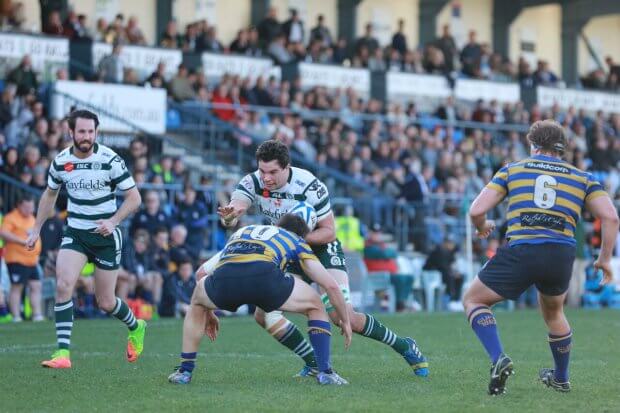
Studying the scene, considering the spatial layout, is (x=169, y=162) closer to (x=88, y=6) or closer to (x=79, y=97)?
(x=79, y=97)

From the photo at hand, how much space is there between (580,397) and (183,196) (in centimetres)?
1352

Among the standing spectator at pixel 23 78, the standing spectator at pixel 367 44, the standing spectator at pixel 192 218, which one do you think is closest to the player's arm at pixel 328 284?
the standing spectator at pixel 192 218

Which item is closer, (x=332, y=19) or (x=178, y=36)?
(x=178, y=36)

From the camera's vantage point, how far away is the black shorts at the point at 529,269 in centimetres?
907

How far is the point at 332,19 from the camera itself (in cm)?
3503

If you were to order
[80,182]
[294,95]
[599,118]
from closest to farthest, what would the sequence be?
[80,182]
[294,95]
[599,118]

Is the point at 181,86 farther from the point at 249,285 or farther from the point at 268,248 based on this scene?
the point at 249,285

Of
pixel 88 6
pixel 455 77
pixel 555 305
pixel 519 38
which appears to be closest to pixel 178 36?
pixel 88 6

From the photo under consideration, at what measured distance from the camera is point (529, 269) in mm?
9078

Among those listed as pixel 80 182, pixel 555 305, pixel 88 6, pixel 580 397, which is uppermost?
pixel 88 6

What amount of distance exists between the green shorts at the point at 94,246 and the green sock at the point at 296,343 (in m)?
2.15

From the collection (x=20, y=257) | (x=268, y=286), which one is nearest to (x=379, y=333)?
(x=268, y=286)

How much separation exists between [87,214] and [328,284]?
10.0 feet

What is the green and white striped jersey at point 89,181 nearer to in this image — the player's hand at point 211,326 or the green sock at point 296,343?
the player's hand at point 211,326
